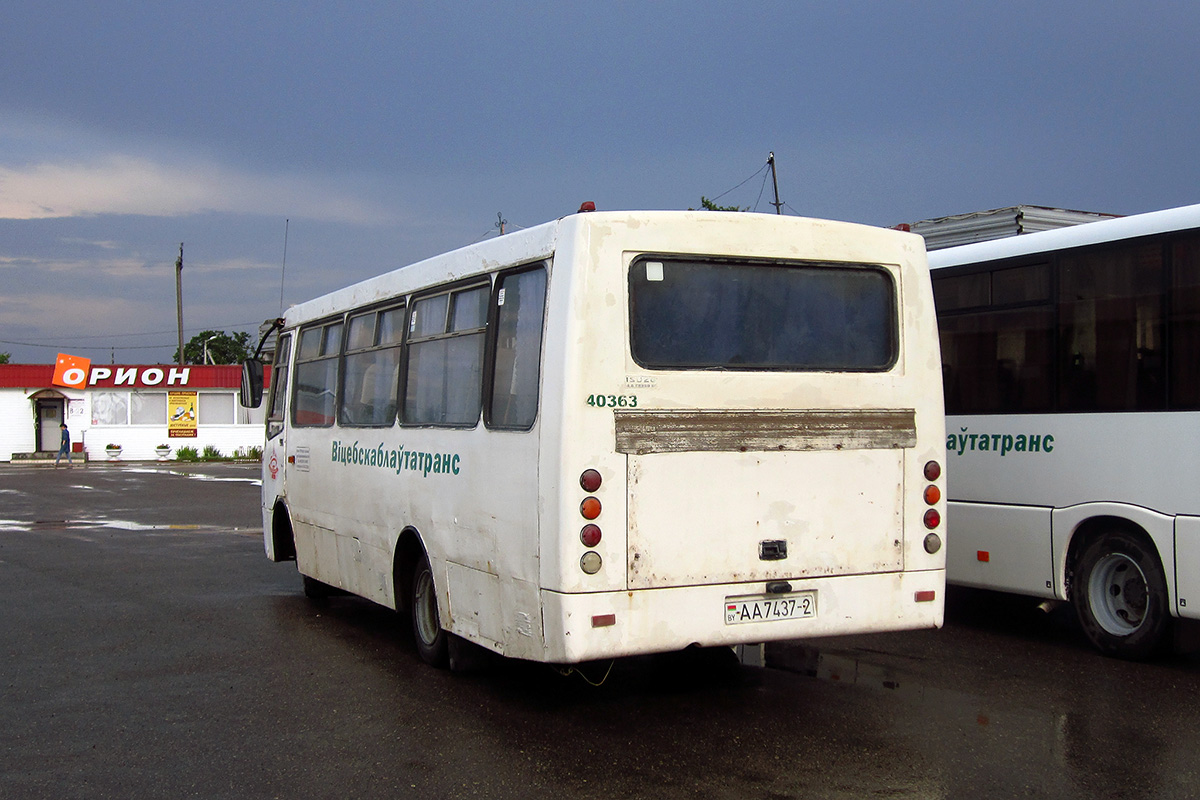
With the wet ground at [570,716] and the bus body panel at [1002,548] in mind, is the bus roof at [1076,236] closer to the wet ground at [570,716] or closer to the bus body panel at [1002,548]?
the bus body panel at [1002,548]

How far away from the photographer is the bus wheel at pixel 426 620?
797 cm

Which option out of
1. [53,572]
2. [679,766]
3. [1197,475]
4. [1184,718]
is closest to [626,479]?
[679,766]

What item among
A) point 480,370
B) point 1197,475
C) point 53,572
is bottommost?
point 53,572

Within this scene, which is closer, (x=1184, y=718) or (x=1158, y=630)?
(x=1184, y=718)

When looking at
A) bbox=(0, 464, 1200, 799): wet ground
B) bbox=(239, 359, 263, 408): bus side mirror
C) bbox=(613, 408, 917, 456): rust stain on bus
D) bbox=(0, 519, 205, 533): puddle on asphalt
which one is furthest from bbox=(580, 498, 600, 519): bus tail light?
bbox=(0, 519, 205, 533): puddle on asphalt

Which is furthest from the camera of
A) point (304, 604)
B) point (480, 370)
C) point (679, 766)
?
point (304, 604)

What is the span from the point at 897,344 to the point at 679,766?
2.76 meters

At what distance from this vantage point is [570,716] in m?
6.75

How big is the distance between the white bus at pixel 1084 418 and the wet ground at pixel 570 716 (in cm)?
60

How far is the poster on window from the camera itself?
53312mm

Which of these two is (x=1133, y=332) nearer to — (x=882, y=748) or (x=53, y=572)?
(x=882, y=748)

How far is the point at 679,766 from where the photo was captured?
5.67 m

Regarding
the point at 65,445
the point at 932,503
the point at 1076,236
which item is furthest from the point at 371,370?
the point at 65,445

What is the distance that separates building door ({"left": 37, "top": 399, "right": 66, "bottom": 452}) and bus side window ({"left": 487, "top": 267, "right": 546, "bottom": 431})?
51025 mm
